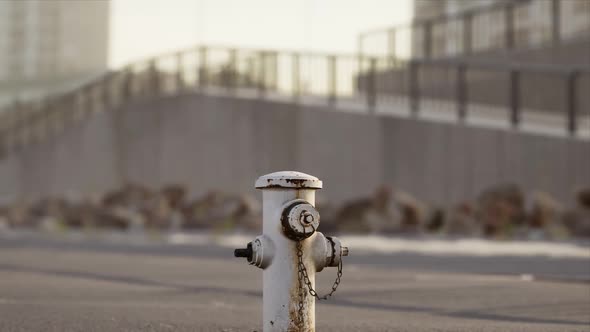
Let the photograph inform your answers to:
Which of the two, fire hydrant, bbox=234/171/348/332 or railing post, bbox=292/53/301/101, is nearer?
fire hydrant, bbox=234/171/348/332

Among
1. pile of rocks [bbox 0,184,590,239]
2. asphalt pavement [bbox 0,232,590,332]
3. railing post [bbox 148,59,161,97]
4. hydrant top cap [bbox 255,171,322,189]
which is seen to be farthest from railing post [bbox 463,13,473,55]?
hydrant top cap [bbox 255,171,322,189]

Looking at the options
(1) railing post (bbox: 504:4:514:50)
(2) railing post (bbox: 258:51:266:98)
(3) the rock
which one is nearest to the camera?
(3) the rock

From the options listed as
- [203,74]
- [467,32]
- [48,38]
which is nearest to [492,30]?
[467,32]

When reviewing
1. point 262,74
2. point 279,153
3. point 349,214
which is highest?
point 262,74

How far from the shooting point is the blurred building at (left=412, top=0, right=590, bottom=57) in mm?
24594

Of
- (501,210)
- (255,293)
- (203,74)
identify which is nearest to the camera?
(255,293)

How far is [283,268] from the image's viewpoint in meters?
4.86

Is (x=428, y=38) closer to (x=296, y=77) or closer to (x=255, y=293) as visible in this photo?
A: (x=296, y=77)

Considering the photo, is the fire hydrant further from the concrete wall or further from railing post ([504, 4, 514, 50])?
railing post ([504, 4, 514, 50])

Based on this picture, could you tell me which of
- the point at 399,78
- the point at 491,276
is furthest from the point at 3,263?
the point at 399,78

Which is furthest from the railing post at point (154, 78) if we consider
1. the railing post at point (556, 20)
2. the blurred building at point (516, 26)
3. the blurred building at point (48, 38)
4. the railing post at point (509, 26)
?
the blurred building at point (48, 38)

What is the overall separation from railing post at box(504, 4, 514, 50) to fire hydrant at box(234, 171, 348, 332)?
21.9 m

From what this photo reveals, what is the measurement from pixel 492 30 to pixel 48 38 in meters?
101

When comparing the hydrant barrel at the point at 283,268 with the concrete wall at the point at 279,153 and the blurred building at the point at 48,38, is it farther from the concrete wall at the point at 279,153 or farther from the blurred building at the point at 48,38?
the blurred building at the point at 48,38
